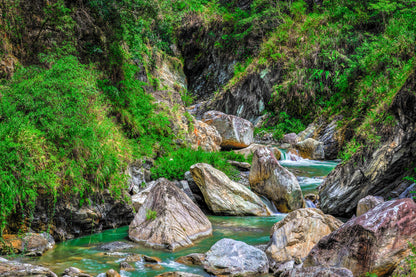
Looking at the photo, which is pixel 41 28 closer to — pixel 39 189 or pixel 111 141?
pixel 111 141

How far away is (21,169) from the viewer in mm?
5426

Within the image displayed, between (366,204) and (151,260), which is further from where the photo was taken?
(366,204)

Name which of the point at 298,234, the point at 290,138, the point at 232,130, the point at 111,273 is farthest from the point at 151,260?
the point at 290,138

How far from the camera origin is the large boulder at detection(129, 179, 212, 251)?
20.1 ft

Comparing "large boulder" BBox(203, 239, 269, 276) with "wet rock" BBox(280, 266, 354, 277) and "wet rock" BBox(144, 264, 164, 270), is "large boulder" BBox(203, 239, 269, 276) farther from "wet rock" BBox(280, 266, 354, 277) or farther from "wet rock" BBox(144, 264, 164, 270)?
"wet rock" BBox(280, 266, 354, 277)

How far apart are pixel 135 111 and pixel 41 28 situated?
11.9 feet

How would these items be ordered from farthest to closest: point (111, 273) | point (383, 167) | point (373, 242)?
point (383, 167) → point (111, 273) → point (373, 242)

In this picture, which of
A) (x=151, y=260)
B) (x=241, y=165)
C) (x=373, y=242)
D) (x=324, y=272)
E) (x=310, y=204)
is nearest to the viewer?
(x=324, y=272)

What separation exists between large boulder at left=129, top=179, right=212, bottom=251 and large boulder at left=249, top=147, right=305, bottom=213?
9.41ft

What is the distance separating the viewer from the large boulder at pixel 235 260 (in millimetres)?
4832

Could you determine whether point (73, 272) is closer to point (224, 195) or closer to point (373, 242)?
point (373, 242)

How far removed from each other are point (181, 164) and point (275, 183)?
9.64ft

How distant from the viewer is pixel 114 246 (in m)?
5.89

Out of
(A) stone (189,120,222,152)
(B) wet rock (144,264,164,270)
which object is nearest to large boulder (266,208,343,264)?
(B) wet rock (144,264,164,270)
